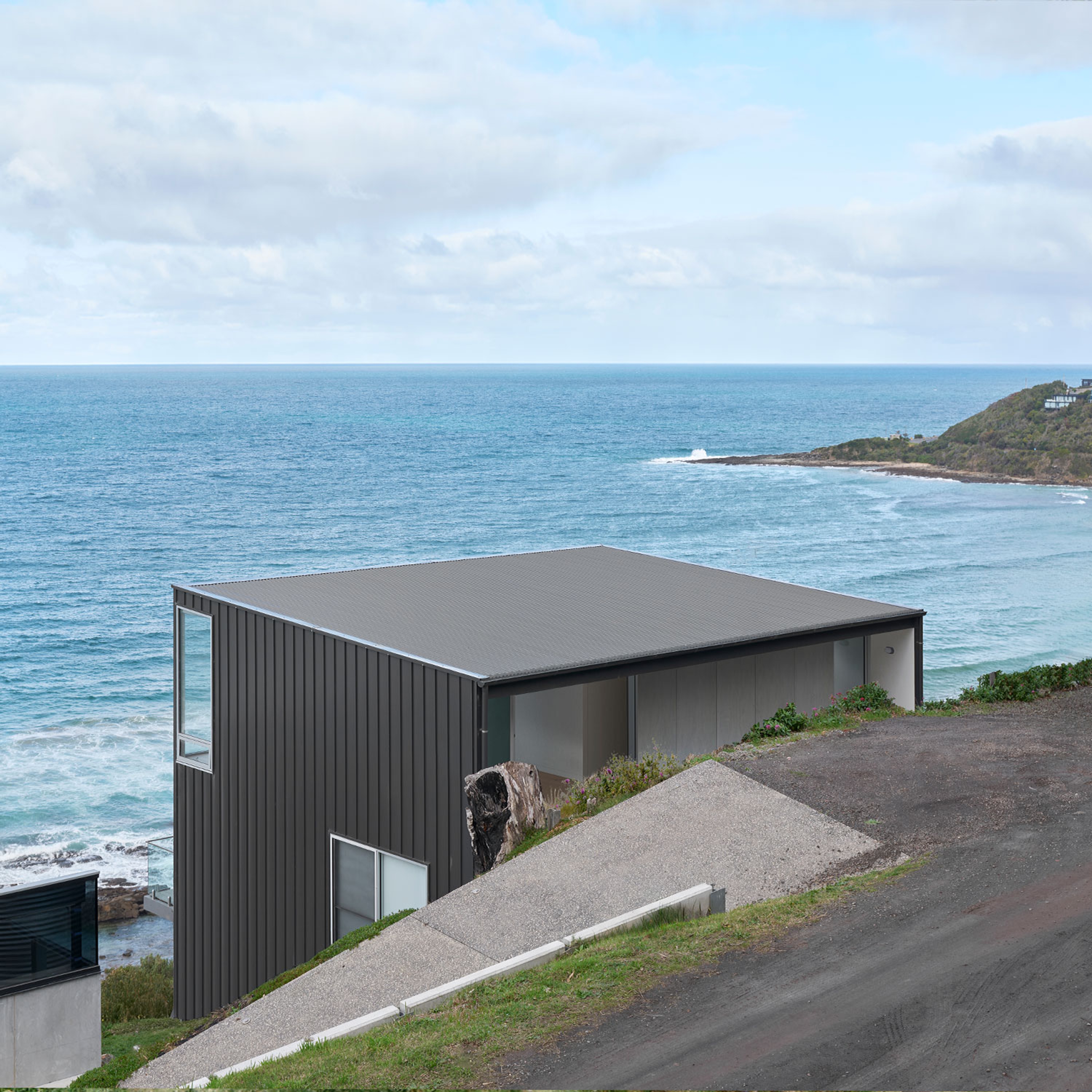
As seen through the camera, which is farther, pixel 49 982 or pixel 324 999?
pixel 49 982

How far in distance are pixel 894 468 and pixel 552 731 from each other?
86446 mm

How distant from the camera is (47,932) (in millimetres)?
13016

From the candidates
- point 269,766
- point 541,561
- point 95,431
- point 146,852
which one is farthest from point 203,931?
point 95,431

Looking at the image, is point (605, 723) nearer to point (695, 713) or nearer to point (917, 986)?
point (695, 713)

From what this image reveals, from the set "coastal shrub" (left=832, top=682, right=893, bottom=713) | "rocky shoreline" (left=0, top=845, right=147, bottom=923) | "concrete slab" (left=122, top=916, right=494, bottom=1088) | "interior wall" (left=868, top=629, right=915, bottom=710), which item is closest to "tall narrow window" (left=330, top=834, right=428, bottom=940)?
"concrete slab" (left=122, top=916, right=494, bottom=1088)

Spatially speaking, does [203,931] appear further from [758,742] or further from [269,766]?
[758,742]

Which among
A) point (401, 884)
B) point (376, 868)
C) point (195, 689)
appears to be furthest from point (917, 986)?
point (195, 689)

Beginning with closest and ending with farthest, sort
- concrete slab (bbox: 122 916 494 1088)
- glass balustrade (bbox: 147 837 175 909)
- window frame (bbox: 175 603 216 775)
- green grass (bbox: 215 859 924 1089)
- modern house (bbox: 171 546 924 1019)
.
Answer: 1. green grass (bbox: 215 859 924 1089)
2. concrete slab (bbox: 122 916 494 1088)
3. modern house (bbox: 171 546 924 1019)
4. window frame (bbox: 175 603 216 775)
5. glass balustrade (bbox: 147 837 175 909)

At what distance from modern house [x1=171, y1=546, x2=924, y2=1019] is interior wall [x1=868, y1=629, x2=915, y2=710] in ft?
0.08

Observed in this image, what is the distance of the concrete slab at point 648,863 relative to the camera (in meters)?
10.7

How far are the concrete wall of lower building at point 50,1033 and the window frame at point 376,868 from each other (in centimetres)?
253

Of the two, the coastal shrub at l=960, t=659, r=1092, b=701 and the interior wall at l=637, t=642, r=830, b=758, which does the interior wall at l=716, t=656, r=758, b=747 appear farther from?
the coastal shrub at l=960, t=659, r=1092, b=701

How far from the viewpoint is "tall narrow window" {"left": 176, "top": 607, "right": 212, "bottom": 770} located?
15.7 m

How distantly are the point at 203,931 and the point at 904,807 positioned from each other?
9320 millimetres
